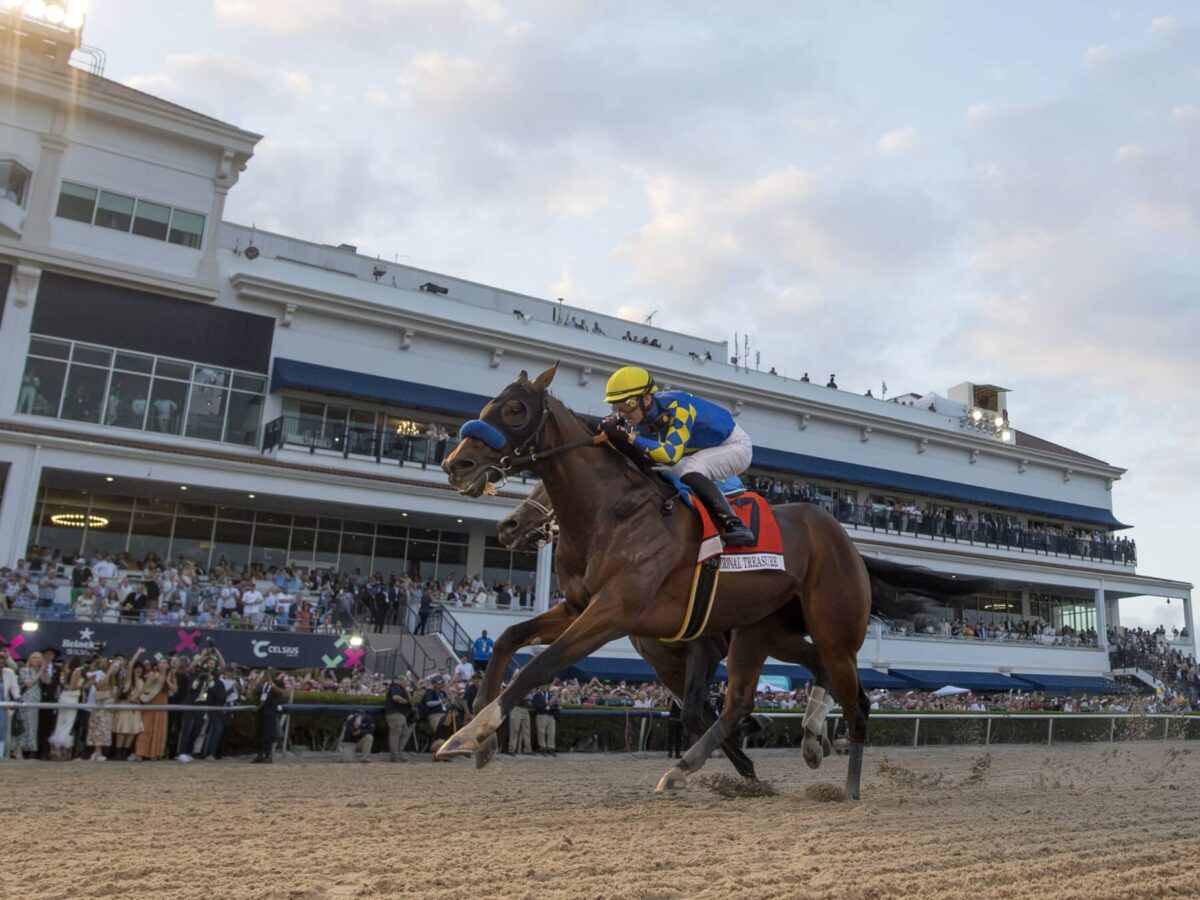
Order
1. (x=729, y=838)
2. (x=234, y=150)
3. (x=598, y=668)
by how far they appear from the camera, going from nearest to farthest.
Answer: (x=729, y=838), (x=598, y=668), (x=234, y=150)

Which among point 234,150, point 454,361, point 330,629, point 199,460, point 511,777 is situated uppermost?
point 234,150

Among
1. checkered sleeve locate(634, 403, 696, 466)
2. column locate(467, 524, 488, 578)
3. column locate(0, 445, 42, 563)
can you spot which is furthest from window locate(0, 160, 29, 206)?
checkered sleeve locate(634, 403, 696, 466)

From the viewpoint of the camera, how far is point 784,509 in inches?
268

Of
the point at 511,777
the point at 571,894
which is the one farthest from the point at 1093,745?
the point at 571,894

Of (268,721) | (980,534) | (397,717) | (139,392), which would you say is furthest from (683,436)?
(980,534)

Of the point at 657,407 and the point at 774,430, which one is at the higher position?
the point at 774,430

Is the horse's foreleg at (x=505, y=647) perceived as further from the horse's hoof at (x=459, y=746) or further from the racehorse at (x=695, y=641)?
the horse's hoof at (x=459, y=746)

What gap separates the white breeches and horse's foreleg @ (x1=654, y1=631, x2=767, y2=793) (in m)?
1.22

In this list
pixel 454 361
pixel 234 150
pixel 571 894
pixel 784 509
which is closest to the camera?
pixel 571 894

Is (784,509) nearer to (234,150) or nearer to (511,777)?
(511,777)

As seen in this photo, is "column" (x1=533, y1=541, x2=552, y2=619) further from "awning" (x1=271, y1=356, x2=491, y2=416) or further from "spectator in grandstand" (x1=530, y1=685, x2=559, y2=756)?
"spectator in grandstand" (x1=530, y1=685, x2=559, y2=756)

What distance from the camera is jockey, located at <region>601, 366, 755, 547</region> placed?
6.02m

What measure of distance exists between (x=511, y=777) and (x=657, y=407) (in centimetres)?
517

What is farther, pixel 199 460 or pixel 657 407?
pixel 199 460
